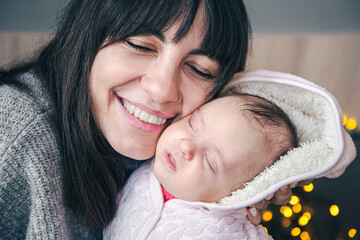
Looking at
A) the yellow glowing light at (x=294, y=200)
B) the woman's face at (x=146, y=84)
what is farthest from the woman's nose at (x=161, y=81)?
the yellow glowing light at (x=294, y=200)

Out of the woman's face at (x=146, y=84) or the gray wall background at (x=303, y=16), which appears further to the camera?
the gray wall background at (x=303, y=16)

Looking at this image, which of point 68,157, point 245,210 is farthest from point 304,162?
point 68,157

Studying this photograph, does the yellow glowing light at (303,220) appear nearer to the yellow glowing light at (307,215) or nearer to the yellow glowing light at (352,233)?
the yellow glowing light at (307,215)

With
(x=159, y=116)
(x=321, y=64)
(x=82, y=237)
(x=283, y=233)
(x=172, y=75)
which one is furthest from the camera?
(x=321, y=64)

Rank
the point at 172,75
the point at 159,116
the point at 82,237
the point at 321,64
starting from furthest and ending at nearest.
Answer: the point at 321,64
the point at 82,237
the point at 159,116
the point at 172,75

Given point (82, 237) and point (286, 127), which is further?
point (82, 237)

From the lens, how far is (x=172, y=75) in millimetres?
960

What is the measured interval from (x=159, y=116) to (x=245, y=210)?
1.36ft

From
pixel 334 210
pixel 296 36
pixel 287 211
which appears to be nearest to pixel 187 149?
pixel 287 211

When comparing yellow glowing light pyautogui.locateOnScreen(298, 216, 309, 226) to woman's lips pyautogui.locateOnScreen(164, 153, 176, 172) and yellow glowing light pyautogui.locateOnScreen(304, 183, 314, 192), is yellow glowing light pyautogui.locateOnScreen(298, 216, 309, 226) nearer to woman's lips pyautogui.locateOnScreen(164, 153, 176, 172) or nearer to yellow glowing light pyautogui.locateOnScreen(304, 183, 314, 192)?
yellow glowing light pyautogui.locateOnScreen(304, 183, 314, 192)

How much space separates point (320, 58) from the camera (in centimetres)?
217

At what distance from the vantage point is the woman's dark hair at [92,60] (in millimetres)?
934

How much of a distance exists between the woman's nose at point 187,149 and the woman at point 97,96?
14 cm

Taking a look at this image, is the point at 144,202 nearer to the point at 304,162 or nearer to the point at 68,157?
the point at 68,157
